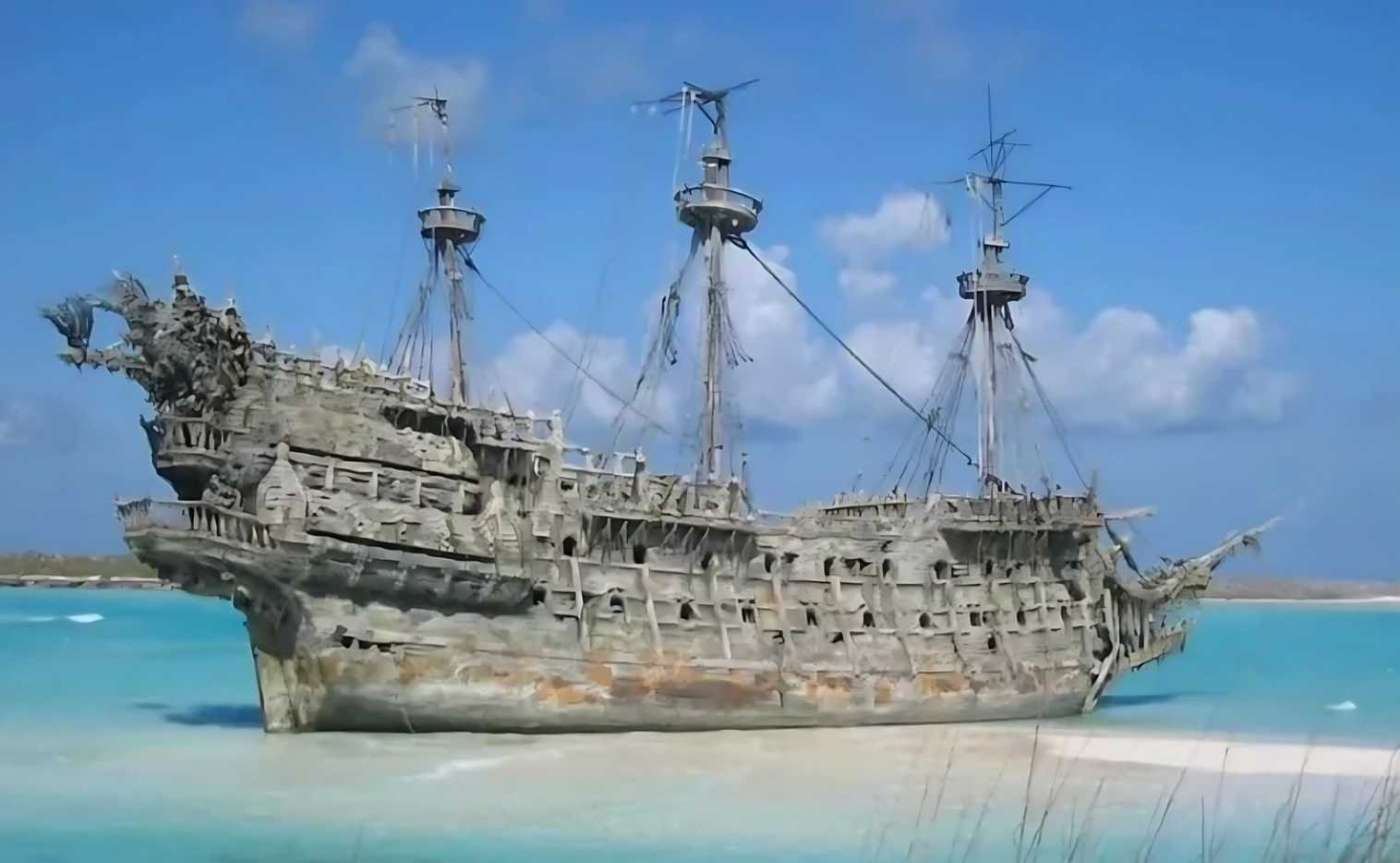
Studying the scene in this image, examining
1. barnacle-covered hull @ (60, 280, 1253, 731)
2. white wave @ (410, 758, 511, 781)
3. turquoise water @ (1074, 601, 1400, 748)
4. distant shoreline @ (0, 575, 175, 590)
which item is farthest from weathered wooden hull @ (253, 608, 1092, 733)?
distant shoreline @ (0, 575, 175, 590)

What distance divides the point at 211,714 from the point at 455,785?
12415 mm

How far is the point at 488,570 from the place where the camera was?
22.9 m

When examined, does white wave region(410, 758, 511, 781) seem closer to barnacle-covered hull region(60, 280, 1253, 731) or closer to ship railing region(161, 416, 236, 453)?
barnacle-covered hull region(60, 280, 1253, 731)

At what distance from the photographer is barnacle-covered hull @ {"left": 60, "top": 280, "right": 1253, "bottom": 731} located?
2222 centimetres

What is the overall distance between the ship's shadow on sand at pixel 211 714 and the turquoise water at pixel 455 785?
0.13 m

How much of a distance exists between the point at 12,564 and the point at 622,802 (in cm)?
15663

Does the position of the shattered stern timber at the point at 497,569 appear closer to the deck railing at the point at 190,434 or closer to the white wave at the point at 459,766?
the deck railing at the point at 190,434

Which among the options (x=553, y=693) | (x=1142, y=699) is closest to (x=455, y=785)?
(x=553, y=693)

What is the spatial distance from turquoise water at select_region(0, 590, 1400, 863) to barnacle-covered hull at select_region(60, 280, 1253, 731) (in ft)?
2.94

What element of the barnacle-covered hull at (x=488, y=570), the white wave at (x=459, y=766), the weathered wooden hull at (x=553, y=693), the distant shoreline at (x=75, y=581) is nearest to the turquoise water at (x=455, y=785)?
the white wave at (x=459, y=766)

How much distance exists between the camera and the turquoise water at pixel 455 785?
51.4ft

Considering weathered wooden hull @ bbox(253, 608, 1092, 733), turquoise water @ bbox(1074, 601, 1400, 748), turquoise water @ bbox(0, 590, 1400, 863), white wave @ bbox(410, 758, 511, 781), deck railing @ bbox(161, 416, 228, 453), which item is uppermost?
deck railing @ bbox(161, 416, 228, 453)

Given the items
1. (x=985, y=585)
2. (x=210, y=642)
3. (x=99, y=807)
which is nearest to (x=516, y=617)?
(x=99, y=807)

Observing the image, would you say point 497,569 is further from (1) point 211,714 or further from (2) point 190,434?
(1) point 211,714
